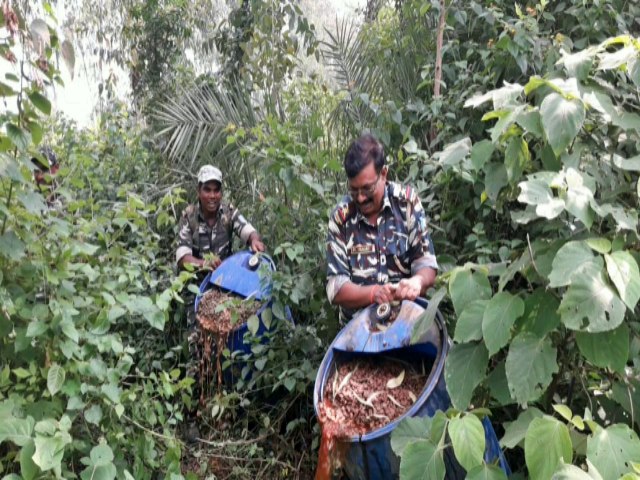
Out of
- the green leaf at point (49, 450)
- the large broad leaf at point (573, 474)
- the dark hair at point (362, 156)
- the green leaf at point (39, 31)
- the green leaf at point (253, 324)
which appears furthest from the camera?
the green leaf at point (253, 324)

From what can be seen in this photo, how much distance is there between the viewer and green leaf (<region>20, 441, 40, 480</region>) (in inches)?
74.8

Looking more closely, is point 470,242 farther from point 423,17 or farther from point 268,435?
point 423,17

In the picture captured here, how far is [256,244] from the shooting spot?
4.29m

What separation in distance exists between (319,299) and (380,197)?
34.7 inches

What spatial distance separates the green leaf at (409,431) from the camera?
1.85m

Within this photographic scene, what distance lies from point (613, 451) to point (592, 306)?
337 millimetres

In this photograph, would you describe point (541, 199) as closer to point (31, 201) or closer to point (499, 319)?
point (499, 319)

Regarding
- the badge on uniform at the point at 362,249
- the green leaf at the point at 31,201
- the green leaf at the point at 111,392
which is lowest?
the green leaf at the point at 111,392

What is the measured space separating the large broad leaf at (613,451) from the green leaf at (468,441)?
25cm

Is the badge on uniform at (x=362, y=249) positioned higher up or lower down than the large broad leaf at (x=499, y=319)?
lower down

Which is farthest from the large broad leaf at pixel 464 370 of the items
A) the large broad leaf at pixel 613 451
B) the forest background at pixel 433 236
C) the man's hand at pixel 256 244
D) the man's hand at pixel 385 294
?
the man's hand at pixel 256 244

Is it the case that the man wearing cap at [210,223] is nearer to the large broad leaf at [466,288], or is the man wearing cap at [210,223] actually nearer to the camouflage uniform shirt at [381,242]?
the camouflage uniform shirt at [381,242]

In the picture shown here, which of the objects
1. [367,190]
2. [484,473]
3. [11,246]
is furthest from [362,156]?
[484,473]

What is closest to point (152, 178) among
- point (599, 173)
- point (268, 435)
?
point (268, 435)
